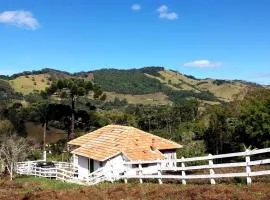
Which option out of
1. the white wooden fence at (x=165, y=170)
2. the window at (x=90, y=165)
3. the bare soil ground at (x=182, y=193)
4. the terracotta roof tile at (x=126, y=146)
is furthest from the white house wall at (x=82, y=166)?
the bare soil ground at (x=182, y=193)

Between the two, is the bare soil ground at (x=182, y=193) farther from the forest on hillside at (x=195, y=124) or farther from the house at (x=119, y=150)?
the forest on hillside at (x=195, y=124)

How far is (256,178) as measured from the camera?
53.6 feet

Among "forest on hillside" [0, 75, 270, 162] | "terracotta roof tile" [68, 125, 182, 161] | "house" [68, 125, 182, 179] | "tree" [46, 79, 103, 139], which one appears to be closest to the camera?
"house" [68, 125, 182, 179]

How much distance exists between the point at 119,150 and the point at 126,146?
1111mm

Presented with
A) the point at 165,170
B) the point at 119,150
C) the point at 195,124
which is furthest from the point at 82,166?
the point at 195,124

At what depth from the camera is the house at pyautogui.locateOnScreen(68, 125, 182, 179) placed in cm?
4188

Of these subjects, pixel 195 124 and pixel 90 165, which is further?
pixel 195 124

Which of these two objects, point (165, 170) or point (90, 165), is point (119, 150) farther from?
point (165, 170)

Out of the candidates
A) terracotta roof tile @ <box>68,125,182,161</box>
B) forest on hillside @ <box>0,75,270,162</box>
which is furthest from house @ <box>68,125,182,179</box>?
forest on hillside @ <box>0,75,270,162</box>

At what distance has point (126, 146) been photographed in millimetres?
42812

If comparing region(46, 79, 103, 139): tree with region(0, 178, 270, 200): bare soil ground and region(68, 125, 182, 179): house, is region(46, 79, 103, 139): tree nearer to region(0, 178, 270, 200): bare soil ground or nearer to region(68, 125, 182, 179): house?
region(68, 125, 182, 179): house

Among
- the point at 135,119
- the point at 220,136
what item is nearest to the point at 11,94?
the point at 135,119

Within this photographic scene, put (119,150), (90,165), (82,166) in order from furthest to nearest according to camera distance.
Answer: (82,166)
(90,165)
(119,150)

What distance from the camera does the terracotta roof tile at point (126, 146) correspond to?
138 feet
